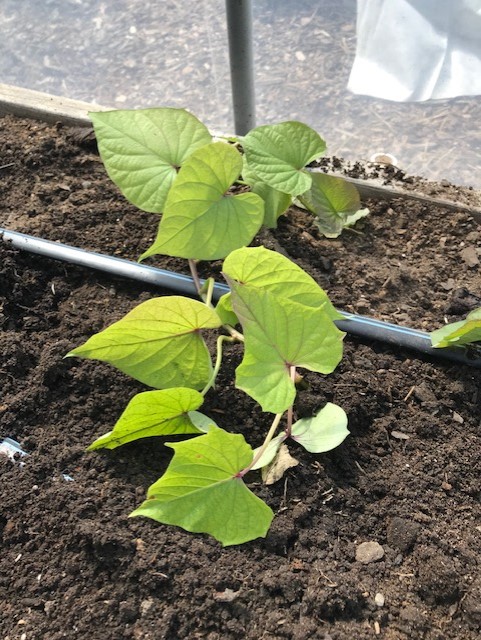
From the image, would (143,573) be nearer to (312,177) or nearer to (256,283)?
(256,283)

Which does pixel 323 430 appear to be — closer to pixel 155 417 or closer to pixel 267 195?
pixel 155 417

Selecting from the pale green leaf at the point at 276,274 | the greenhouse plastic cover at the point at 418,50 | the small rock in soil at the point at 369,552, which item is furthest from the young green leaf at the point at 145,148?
the greenhouse plastic cover at the point at 418,50

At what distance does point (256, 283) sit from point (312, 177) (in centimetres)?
38

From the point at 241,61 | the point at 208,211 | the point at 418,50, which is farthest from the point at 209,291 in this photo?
the point at 418,50

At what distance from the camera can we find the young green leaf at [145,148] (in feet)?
3.47

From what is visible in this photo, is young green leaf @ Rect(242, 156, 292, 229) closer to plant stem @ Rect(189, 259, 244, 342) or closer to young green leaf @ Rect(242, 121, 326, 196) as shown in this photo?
young green leaf @ Rect(242, 121, 326, 196)

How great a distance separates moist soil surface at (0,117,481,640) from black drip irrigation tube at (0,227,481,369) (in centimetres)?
2

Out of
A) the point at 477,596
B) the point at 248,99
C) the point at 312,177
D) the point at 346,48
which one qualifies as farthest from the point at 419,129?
the point at 477,596

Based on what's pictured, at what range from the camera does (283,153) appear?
1128 millimetres

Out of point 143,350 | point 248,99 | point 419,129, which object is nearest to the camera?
point 143,350

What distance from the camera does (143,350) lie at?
3.00 ft

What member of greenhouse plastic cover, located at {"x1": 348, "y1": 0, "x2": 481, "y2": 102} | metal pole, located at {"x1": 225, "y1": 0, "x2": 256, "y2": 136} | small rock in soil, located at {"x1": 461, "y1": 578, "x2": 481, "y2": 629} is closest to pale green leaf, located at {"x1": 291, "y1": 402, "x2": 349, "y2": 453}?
small rock in soil, located at {"x1": 461, "y1": 578, "x2": 481, "y2": 629}

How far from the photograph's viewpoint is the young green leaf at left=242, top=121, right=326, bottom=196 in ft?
3.62

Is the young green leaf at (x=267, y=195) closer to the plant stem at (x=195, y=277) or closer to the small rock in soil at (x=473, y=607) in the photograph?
the plant stem at (x=195, y=277)
